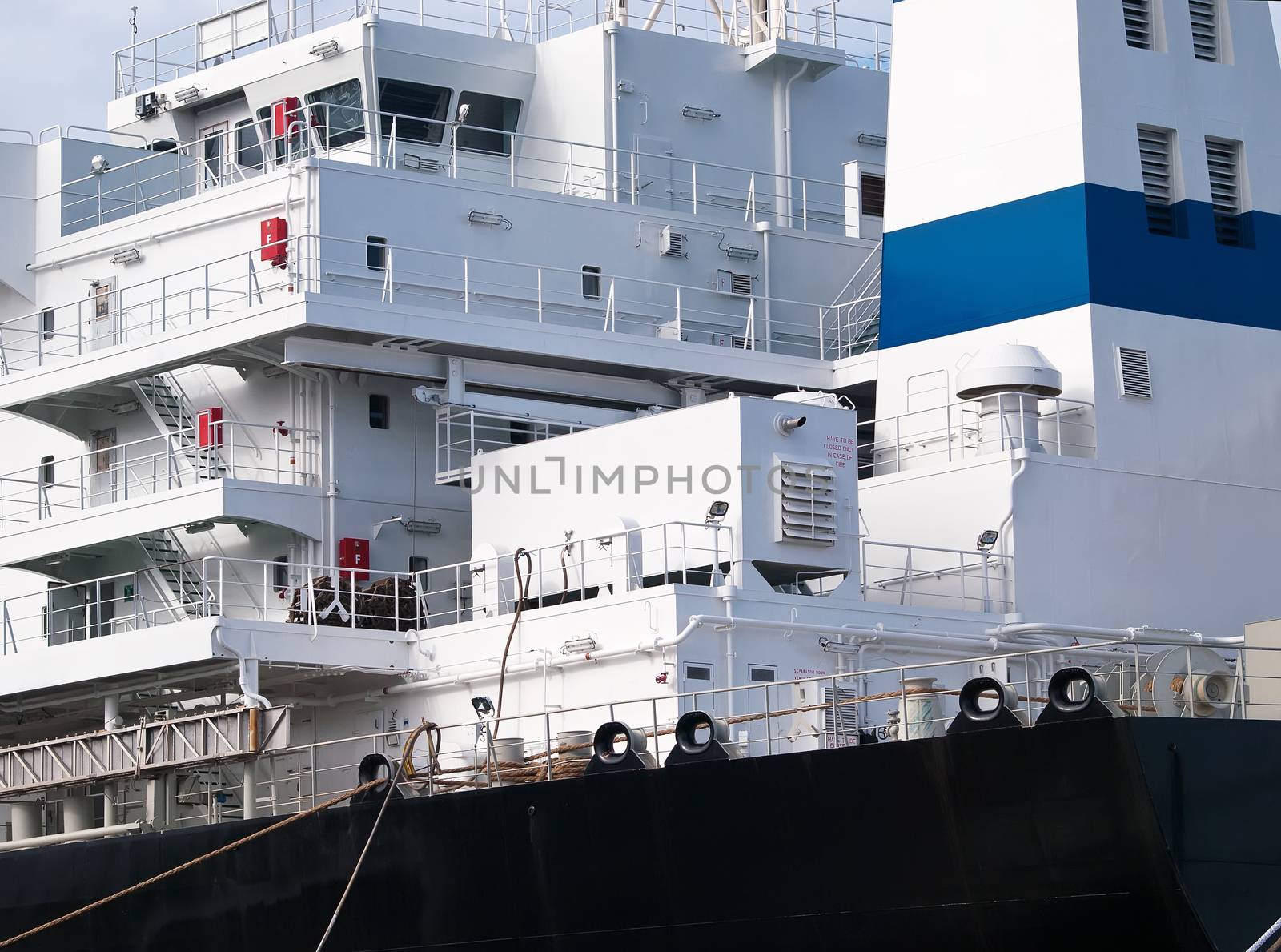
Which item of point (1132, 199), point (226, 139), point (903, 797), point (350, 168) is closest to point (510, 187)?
point (350, 168)

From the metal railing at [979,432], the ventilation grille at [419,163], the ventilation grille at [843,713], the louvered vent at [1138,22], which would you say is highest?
the louvered vent at [1138,22]

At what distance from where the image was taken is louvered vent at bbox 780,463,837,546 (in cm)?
2238

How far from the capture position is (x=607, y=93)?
96.3 feet

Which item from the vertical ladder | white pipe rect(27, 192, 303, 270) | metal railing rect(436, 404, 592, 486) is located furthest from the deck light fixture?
the vertical ladder

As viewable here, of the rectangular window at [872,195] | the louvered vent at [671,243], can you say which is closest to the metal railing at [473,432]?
the louvered vent at [671,243]

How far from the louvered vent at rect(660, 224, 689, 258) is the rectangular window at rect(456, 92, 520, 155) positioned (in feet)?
9.20

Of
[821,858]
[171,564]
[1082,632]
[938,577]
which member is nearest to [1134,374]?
[938,577]

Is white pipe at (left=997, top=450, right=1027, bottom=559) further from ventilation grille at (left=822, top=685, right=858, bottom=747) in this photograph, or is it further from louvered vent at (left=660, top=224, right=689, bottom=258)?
louvered vent at (left=660, top=224, right=689, bottom=258)

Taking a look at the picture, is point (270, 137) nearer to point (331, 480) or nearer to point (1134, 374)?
point (331, 480)

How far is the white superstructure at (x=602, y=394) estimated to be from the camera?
888 inches

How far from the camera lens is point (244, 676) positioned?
2248cm

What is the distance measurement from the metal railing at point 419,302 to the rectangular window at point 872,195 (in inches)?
91.7

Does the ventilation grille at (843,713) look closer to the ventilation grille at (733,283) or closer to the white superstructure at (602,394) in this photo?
the white superstructure at (602,394)

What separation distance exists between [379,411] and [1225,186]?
35.9 feet
